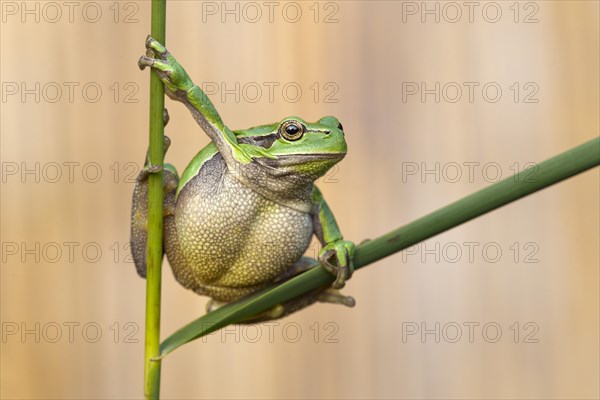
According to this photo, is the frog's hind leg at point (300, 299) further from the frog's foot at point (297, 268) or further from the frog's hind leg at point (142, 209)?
the frog's hind leg at point (142, 209)

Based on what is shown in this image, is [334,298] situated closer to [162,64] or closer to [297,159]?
[297,159]

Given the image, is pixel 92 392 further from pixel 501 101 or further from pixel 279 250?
pixel 501 101

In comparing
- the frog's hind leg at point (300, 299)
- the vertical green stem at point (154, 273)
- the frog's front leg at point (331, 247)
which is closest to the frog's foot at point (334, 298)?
the frog's hind leg at point (300, 299)

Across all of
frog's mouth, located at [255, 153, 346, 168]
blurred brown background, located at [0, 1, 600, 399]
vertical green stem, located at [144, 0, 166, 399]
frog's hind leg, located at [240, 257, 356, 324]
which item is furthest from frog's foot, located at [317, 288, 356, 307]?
blurred brown background, located at [0, 1, 600, 399]

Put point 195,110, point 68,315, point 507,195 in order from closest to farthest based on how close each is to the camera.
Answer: point 507,195
point 195,110
point 68,315

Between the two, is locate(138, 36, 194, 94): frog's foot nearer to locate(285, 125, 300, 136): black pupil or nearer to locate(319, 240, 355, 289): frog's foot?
locate(285, 125, 300, 136): black pupil

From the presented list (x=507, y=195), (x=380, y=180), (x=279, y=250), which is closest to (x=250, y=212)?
(x=279, y=250)
